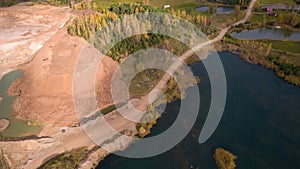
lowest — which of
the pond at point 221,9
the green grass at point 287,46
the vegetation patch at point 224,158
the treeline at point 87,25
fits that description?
the vegetation patch at point 224,158

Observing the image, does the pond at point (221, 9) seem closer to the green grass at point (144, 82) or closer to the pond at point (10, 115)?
the green grass at point (144, 82)

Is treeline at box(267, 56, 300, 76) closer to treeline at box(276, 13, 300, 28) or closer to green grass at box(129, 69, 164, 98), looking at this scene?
green grass at box(129, 69, 164, 98)

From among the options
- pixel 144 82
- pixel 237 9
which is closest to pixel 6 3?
pixel 144 82

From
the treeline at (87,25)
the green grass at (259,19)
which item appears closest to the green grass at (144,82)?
the treeline at (87,25)

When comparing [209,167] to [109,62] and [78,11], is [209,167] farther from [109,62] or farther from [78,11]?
[78,11]

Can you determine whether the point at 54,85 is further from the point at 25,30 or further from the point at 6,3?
Answer: the point at 6,3

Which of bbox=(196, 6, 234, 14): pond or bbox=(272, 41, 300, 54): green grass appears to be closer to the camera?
bbox=(272, 41, 300, 54): green grass

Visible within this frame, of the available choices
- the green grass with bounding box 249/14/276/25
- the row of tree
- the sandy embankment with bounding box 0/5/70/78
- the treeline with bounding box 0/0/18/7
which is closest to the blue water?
the row of tree
